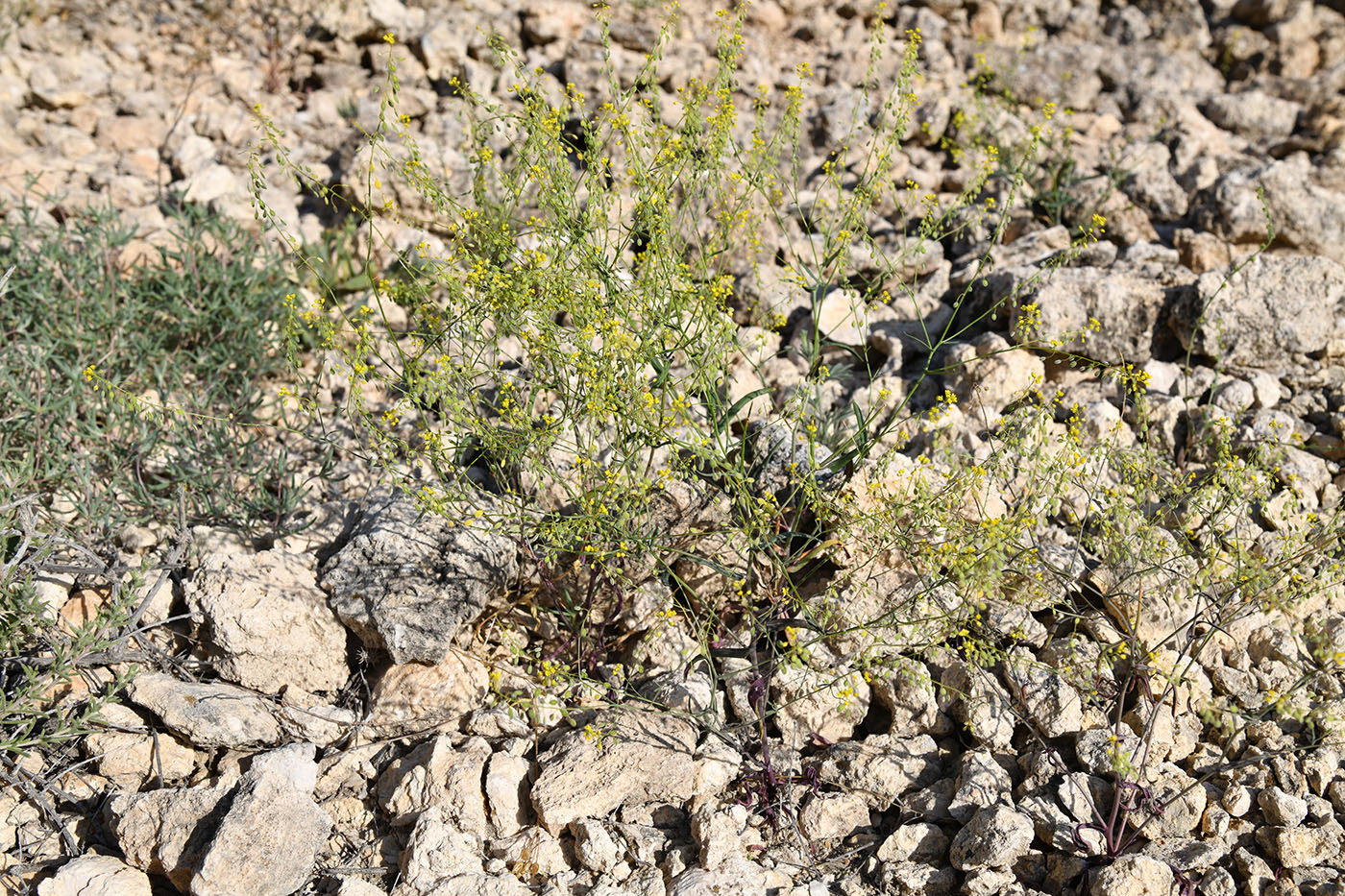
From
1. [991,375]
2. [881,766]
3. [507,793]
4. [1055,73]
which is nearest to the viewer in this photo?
[507,793]

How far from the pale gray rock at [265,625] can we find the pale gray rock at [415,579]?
0.30 feet

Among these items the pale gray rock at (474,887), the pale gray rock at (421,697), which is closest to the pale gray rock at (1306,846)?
the pale gray rock at (474,887)

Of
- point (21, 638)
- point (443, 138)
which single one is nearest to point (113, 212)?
point (443, 138)

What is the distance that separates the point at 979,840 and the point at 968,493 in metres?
1.20

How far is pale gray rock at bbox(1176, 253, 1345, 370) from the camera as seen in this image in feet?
12.8

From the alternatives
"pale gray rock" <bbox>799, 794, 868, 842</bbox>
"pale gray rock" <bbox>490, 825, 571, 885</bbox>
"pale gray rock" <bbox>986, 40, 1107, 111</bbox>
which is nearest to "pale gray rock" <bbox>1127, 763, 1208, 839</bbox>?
"pale gray rock" <bbox>799, 794, 868, 842</bbox>

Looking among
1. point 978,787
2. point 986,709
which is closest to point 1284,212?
point 986,709

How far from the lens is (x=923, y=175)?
204 inches

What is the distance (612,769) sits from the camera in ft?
9.42

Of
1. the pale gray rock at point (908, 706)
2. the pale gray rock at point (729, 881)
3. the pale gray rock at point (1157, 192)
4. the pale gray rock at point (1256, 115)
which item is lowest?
the pale gray rock at point (729, 881)

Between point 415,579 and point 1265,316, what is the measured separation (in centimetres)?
360

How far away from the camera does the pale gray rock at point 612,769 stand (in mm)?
2807

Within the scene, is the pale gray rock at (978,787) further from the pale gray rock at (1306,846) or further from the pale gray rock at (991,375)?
the pale gray rock at (991,375)

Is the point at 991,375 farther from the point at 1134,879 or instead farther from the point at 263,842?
the point at 263,842
